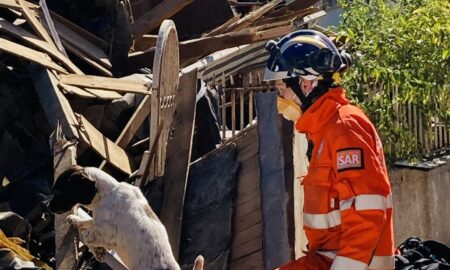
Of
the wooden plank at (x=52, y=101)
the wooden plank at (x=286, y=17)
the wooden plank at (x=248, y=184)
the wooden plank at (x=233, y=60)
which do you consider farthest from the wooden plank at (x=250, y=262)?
the wooden plank at (x=286, y=17)

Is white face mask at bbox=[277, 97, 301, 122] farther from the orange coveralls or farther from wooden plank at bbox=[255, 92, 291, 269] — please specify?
wooden plank at bbox=[255, 92, 291, 269]

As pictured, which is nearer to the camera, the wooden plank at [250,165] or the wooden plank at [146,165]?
the wooden plank at [250,165]

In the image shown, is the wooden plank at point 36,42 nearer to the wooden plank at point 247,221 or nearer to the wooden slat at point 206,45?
the wooden slat at point 206,45

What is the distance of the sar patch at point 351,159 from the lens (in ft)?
13.2

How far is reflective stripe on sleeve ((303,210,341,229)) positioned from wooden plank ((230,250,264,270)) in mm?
2498

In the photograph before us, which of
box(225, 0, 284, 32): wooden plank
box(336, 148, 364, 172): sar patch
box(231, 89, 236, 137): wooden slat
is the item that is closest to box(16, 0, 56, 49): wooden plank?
box(231, 89, 236, 137): wooden slat

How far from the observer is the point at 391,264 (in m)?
4.16

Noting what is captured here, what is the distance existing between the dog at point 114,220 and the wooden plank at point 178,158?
177cm

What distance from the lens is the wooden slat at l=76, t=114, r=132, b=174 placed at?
25.0ft

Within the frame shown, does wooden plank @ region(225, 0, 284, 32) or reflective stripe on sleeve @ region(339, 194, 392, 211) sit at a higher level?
wooden plank @ region(225, 0, 284, 32)

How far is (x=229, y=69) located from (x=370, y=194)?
27.2ft

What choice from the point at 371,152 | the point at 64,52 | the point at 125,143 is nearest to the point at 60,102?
the point at 125,143

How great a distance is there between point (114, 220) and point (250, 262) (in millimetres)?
1912

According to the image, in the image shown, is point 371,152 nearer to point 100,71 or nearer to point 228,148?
point 228,148
